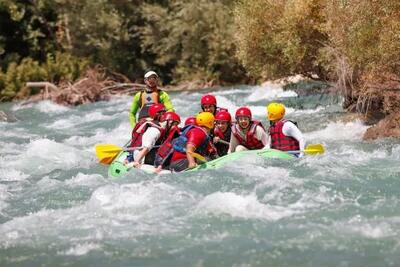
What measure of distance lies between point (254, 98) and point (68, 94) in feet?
21.3

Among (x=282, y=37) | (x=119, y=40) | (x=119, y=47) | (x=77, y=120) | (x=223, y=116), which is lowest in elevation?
(x=77, y=120)

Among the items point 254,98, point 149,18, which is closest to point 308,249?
point 254,98

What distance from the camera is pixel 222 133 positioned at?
10688 millimetres

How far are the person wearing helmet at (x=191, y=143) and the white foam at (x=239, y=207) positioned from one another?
4.35 ft

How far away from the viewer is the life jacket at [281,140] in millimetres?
10312

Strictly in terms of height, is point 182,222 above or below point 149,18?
below

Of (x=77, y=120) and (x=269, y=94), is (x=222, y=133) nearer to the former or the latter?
(x=77, y=120)

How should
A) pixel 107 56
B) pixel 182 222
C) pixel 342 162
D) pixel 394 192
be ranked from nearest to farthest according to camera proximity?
pixel 182 222, pixel 394 192, pixel 342 162, pixel 107 56

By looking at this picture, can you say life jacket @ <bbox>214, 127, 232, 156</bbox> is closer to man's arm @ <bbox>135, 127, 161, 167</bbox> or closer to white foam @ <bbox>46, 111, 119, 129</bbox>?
man's arm @ <bbox>135, 127, 161, 167</bbox>

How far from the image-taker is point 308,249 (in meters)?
6.41

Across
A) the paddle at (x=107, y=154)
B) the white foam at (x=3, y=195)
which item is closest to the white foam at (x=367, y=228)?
the white foam at (x=3, y=195)

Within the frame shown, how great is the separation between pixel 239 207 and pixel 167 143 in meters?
2.37

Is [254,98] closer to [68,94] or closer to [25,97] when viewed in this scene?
Result: [68,94]

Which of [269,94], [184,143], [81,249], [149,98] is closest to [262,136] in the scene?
[184,143]
